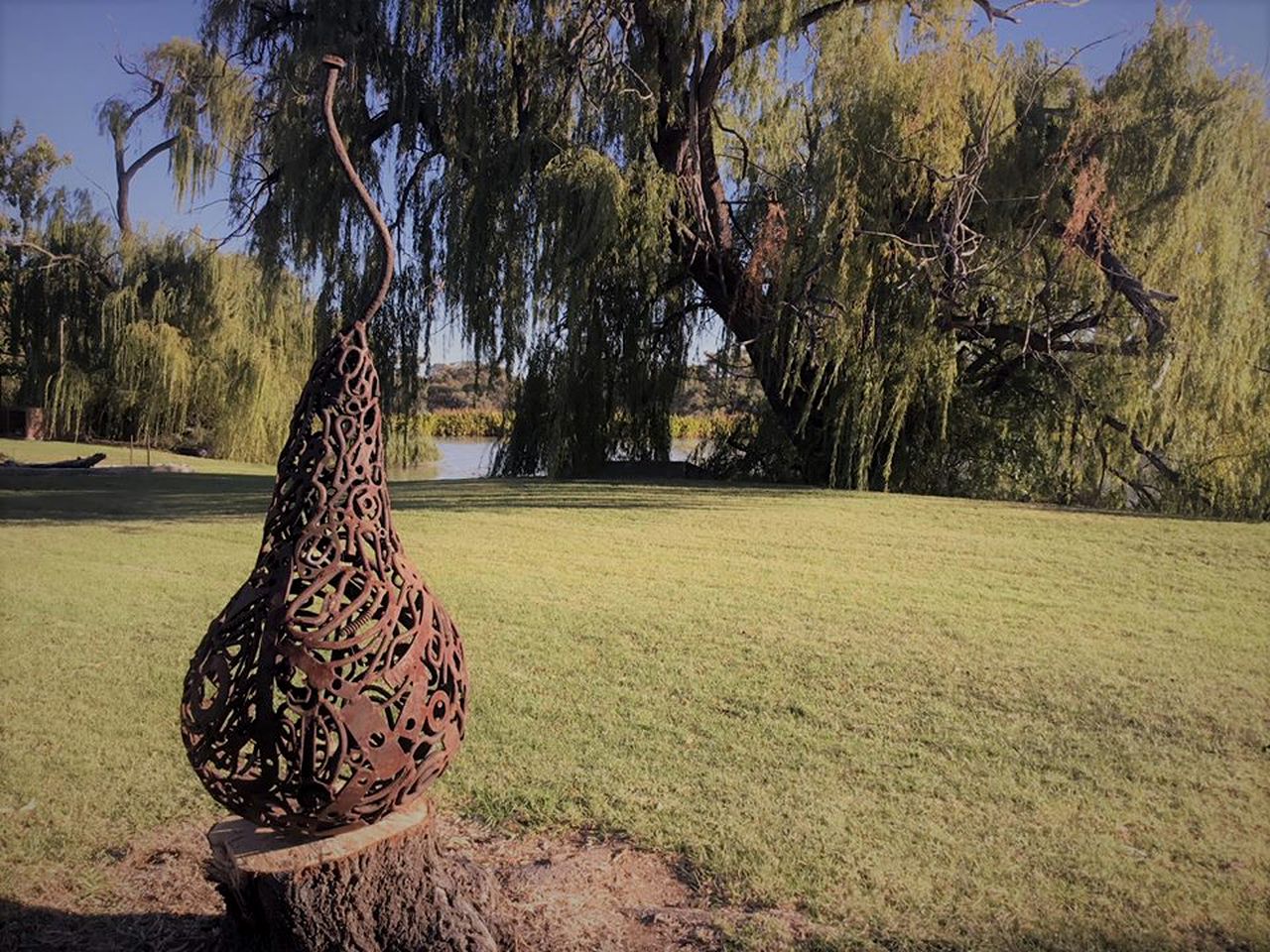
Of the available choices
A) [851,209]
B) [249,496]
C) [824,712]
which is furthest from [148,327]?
[824,712]

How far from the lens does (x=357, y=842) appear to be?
2676 millimetres

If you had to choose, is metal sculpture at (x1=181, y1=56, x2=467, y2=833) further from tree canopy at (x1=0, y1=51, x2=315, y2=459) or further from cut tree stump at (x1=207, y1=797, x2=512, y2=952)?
tree canopy at (x1=0, y1=51, x2=315, y2=459)

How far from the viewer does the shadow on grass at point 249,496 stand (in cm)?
1140

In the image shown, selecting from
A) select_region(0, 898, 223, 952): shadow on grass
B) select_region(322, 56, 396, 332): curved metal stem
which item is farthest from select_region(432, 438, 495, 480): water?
select_region(322, 56, 396, 332): curved metal stem

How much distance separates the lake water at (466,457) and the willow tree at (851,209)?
4692mm

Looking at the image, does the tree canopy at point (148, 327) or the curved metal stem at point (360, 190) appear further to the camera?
the tree canopy at point (148, 327)

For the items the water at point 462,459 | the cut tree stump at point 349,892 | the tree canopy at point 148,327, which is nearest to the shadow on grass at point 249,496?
the water at point 462,459

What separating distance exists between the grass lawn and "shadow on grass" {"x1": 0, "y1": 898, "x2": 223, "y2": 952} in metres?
0.18

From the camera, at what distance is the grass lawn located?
3.34 meters

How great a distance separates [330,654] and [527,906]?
3.41 ft

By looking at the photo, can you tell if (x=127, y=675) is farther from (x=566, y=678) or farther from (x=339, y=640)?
(x=339, y=640)

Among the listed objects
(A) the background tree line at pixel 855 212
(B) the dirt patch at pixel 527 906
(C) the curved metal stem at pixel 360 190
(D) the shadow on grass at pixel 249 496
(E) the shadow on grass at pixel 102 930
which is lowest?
(E) the shadow on grass at pixel 102 930

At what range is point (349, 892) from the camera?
2.65 m

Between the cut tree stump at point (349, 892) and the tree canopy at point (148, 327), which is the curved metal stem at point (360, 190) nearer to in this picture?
the cut tree stump at point (349, 892)
